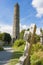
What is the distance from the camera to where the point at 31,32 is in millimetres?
8875

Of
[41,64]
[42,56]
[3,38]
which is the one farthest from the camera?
[3,38]

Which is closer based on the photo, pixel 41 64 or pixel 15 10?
pixel 41 64

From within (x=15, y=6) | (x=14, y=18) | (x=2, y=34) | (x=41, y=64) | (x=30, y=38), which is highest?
(x=15, y=6)

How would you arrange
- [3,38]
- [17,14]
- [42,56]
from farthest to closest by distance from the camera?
1. [17,14]
2. [3,38]
3. [42,56]

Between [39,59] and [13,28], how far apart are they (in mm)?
50146

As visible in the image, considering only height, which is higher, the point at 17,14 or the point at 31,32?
the point at 17,14

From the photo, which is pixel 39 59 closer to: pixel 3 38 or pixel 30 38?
pixel 30 38

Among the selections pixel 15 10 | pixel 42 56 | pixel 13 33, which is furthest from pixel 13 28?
pixel 42 56

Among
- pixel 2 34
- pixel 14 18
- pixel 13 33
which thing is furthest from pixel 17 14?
pixel 2 34

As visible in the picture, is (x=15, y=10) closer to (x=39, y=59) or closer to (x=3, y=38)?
(x=3, y=38)

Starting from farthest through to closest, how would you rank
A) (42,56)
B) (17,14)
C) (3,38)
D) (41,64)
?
1. (17,14)
2. (3,38)
3. (42,56)
4. (41,64)

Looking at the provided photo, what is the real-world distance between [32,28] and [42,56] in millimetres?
1713

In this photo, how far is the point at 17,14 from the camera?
58688mm

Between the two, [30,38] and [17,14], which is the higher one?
[17,14]
